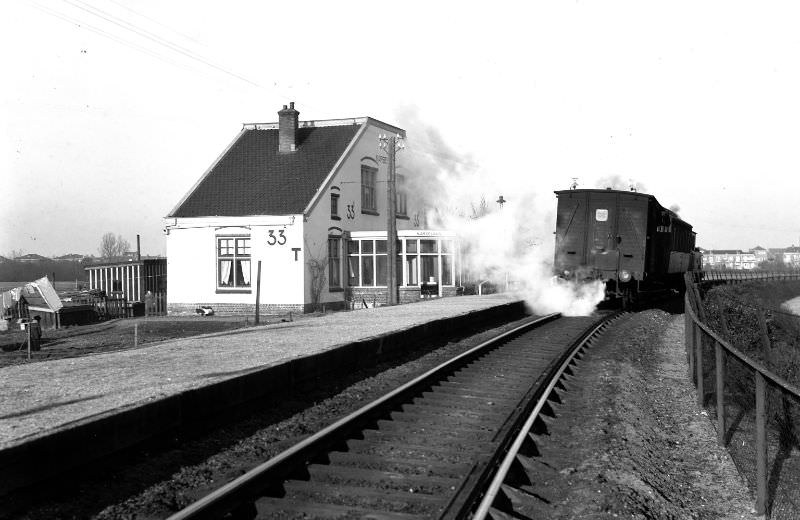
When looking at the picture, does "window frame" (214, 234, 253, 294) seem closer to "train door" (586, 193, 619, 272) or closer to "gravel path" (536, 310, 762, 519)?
"train door" (586, 193, 619, 272)

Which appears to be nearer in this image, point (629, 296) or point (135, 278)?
point (629, 296)

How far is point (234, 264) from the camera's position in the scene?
32156 mm

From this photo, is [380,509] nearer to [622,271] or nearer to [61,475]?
[61,475]

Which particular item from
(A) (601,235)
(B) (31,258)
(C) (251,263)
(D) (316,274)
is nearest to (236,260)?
(C) (251,263)

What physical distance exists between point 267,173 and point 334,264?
18.6 ft

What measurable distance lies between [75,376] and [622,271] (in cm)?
1736

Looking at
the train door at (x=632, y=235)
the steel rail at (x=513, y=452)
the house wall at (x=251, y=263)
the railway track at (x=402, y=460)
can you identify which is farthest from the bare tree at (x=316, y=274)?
the railway track at (x=402, y=460)

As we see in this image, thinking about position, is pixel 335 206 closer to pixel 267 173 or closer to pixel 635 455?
pixel 267 173

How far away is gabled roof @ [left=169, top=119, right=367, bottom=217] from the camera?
32.7 metres

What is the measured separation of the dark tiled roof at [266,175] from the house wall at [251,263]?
0.60 metres

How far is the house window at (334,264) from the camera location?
3306cm

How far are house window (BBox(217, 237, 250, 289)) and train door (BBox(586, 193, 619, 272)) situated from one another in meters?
15.6

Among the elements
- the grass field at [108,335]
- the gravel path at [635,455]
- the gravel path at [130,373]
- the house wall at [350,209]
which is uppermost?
the house wall at [350,209]

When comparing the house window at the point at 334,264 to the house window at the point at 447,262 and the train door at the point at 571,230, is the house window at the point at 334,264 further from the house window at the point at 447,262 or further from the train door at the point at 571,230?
the train door at the point at 571,230
